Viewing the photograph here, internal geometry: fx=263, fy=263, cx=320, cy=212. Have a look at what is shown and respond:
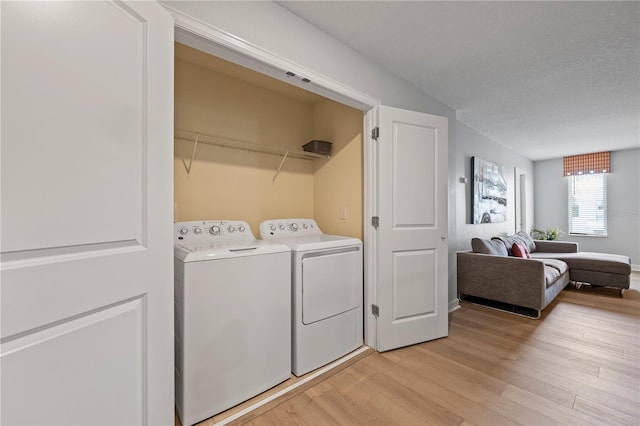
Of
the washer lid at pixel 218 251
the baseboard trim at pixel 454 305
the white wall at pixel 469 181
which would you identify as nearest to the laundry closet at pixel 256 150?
the washer lid at pixel 218 251

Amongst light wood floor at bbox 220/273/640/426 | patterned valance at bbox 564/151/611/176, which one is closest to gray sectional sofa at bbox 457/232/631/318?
light wood floor at bbox 220/273/640/426

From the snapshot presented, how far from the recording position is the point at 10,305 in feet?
2.21

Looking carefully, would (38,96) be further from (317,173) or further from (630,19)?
(630,19)

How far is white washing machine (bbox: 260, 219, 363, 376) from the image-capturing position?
5.96ft

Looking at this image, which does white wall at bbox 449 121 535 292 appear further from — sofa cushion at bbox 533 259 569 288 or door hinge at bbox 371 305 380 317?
door hinge at bbox 371 305 380 317

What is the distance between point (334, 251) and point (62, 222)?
5.03ft

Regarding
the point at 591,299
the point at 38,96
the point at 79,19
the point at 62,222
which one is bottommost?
the point at 591,299

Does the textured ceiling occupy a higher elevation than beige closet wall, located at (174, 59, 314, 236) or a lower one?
higher

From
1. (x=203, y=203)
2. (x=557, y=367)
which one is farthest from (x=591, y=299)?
(x=203, y=203)

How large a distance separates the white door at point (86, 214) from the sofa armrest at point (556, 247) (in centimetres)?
616

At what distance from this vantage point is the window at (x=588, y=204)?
5.43 m

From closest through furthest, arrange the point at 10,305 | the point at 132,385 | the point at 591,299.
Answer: the point at 10,305, the point at 132,385, the point at 591,299

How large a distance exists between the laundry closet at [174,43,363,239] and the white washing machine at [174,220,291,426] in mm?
524

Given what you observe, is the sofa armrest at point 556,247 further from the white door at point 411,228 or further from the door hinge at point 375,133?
the door hinge at point 375,133
